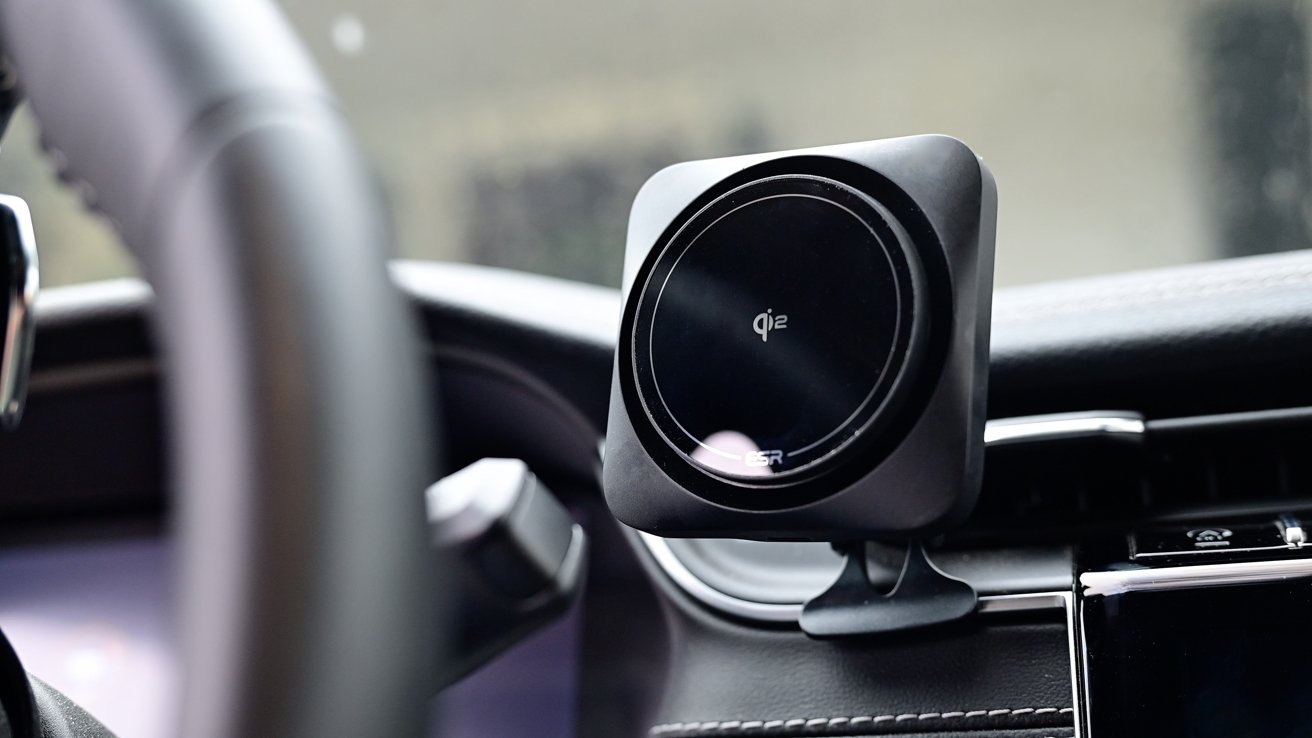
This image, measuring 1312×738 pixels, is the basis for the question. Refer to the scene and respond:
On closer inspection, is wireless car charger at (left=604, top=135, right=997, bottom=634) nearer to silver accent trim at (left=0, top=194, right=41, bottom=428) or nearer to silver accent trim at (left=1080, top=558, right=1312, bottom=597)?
silver accent trim at (left=1080, top=558, right=1312, bottom=597)

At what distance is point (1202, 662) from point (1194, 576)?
3 centimetres

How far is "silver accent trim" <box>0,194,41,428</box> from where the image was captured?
1.36 feet

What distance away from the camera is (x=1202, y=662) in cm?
42

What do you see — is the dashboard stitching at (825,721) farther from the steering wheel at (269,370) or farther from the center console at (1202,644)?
the steering wheel at (269,370)

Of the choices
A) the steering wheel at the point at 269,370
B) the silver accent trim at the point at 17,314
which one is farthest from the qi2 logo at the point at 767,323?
the silver accent trim at the point at 17,314

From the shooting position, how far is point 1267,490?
23.4 inches

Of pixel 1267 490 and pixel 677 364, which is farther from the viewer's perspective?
pixel 1267 490

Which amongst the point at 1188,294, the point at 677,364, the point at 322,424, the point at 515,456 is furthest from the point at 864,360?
the point at 515,456

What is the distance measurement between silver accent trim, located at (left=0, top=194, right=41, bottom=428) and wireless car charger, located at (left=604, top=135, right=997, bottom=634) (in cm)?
21

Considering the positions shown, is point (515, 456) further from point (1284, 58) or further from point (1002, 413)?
point (1284, 58)

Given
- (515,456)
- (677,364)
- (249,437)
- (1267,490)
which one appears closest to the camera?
(249,437)

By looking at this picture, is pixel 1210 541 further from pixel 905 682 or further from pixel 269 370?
pixel 269 370

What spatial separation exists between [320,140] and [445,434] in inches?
19.2

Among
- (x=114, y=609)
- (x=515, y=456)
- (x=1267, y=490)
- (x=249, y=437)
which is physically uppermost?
(x=249, y=437)
